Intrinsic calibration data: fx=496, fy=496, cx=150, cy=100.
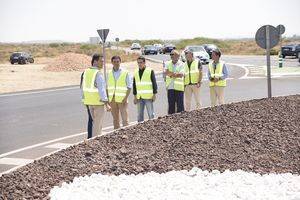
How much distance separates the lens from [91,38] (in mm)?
20344

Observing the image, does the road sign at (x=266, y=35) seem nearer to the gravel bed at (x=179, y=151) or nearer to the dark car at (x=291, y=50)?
the gravel bed at (x=179, y=151)

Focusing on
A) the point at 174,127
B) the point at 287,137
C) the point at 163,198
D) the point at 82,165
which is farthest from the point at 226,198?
the point at 174,127

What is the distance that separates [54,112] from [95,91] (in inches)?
257

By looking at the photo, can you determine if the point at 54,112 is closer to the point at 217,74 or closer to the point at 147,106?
the point at 147,106

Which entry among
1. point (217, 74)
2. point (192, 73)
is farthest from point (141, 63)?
point (217, 74)

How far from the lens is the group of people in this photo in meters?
9.30

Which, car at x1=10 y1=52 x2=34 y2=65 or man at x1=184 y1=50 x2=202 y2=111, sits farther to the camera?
car at x1=10 y1=52 x2=34 y2=65

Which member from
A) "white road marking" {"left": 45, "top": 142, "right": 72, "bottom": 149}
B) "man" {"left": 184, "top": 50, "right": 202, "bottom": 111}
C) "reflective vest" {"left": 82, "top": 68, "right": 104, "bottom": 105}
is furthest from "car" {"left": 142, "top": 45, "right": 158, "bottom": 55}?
"reflective vest" {"left": 82, "top": 68, "right": 104, "bottom": 105}

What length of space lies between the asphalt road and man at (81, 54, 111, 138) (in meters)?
1.78

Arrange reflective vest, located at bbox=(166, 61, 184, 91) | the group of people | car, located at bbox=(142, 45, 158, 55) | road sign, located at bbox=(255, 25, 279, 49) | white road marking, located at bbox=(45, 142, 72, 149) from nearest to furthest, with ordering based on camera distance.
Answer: the group of people < white road marking, located at bbox=(45, 142, 72, 149) < reflective vest, located at bbox=(166, 61, 184, 91) < road sign, located at bbox=(255, 25, 279, 49) < car, located at bbox=(142, 45, 158, 55)

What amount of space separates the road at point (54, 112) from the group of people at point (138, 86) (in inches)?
47.6

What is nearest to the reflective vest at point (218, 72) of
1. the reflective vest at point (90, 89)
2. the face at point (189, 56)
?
the face at point (189, 56)

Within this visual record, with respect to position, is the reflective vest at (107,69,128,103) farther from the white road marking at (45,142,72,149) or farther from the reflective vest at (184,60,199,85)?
the reflective vest at (184,60,199,85)

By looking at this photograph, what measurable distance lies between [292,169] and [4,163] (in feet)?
16.0
